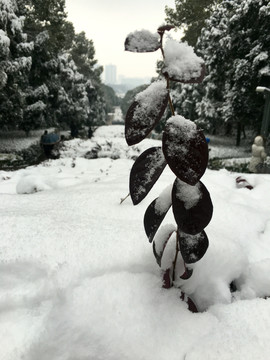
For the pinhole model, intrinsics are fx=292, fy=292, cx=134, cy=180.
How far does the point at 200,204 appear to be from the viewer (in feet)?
Answer: 3.04

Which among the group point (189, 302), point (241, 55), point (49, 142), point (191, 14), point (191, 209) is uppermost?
point (191, 14)

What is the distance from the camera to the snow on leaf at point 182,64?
34.1 inches

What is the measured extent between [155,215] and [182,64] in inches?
20.3

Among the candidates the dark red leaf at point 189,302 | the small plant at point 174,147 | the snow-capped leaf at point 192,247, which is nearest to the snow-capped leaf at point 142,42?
the small plant at point 174,147

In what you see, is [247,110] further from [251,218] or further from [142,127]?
[142,127]

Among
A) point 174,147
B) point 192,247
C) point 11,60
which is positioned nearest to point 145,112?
point 174,147

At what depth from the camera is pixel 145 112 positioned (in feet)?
2.85

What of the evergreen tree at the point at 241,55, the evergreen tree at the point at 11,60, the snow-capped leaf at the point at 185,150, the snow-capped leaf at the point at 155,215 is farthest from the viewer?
the evergreen tree at the point at 241,55

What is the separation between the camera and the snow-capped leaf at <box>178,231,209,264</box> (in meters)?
0.98

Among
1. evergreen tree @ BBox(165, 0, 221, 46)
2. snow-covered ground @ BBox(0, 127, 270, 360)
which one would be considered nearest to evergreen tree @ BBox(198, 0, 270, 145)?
evergreen tree @ BBox(165, 0, 221, 46)

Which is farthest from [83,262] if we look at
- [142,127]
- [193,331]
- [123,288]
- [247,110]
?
[247,110]

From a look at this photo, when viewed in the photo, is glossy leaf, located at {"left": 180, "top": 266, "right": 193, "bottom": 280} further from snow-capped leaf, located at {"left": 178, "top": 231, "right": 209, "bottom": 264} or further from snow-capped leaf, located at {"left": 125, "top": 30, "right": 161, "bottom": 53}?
snow-capped leaf, located at {"left": 125, "top": 30, "right": 161, "bottom": 53}

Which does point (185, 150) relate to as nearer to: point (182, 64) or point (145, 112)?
point (145, 112)

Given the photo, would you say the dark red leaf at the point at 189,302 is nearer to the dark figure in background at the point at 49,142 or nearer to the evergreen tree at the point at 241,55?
the dark figure in background at the point at 49,142
